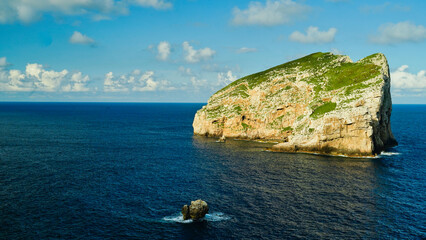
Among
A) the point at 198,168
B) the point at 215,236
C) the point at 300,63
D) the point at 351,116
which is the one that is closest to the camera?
the point at 215,236

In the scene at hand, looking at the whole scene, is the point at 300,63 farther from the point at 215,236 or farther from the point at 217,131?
the point at 215,236

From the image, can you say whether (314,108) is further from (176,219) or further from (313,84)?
(176,219)

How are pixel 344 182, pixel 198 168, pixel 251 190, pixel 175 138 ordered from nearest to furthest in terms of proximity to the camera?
pixel 251 190 → pixel 344 182 → pixel 198 168 → pixel 175 138

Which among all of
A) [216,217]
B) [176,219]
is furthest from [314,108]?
[176,219]

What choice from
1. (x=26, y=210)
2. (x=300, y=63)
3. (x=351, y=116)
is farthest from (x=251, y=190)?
(x=300, y=63)

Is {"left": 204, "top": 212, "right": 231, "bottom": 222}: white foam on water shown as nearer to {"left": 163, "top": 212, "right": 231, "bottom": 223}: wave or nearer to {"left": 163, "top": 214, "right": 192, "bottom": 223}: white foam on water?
{"left": 163, "top": 212, "right": 231, "bottom": 223}: wave

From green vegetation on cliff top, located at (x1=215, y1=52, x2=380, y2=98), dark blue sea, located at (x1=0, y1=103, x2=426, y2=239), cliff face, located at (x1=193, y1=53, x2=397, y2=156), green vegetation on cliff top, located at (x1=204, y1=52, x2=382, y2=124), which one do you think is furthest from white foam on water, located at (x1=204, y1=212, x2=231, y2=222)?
green vegetation on cliff top, located at (x1=215, y1=52, x2=380, y2=98)

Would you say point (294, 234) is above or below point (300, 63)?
below
